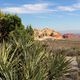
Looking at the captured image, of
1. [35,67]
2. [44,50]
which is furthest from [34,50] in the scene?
[35,67]

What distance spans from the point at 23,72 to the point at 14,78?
13.8 inches

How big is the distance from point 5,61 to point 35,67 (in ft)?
4.22

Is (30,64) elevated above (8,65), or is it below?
above

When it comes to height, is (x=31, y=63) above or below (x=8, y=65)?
above

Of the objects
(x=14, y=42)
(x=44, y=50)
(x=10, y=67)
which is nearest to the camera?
(x=10, y=67)

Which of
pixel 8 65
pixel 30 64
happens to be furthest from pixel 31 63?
pixel 8 65

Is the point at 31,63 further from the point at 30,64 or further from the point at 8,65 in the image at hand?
the point at 8,65

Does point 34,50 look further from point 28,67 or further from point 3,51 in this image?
point 28,67

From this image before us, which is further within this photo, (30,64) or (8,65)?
(8,65)

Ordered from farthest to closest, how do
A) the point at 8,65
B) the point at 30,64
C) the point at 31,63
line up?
the point at 8,65 < the point at 31,63 < the point at 30,64

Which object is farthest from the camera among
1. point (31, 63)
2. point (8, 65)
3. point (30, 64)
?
point (8, 65)

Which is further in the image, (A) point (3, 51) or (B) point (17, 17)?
(B) point (17, 17)

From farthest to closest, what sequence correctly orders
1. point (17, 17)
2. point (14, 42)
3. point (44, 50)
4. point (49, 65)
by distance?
1. point (17, 17)
2. point (14, 42)
3. point (44, 50)
4. point (49, 65)

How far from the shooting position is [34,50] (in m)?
10.7
